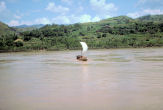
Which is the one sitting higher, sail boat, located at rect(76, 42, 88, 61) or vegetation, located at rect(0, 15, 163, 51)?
vegetation, located at rect(0, 15, 163, 51)

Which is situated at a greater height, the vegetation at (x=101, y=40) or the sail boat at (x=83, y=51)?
the vegetation at (x=101, y=40)

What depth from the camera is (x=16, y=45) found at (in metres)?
69.3

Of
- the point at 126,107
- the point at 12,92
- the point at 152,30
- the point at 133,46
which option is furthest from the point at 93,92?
the point at 152,30

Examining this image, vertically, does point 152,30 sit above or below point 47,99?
above

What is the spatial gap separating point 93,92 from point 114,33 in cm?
7952

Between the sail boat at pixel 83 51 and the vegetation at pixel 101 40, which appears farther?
the vegetation at pixel 101 40

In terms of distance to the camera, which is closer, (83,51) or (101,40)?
(83,51)

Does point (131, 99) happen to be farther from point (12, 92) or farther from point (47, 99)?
point (12, 92)

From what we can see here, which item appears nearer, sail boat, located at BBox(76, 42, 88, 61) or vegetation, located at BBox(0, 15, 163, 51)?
sail boat, located at BBox(76, 42, 88, 61)

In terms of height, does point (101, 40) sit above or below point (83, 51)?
above

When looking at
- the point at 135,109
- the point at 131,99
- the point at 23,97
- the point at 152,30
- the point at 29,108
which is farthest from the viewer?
the point at 152,30

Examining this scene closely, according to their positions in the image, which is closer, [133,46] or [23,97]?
→ [23,97]

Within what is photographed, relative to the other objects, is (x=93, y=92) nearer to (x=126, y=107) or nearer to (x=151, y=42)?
(x=126, y=107)

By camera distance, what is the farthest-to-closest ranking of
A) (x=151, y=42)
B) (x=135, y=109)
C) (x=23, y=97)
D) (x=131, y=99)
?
(x=151, y=42) < (x=23, y=97) < (x=131, y=99) < (x=135, y=109)
